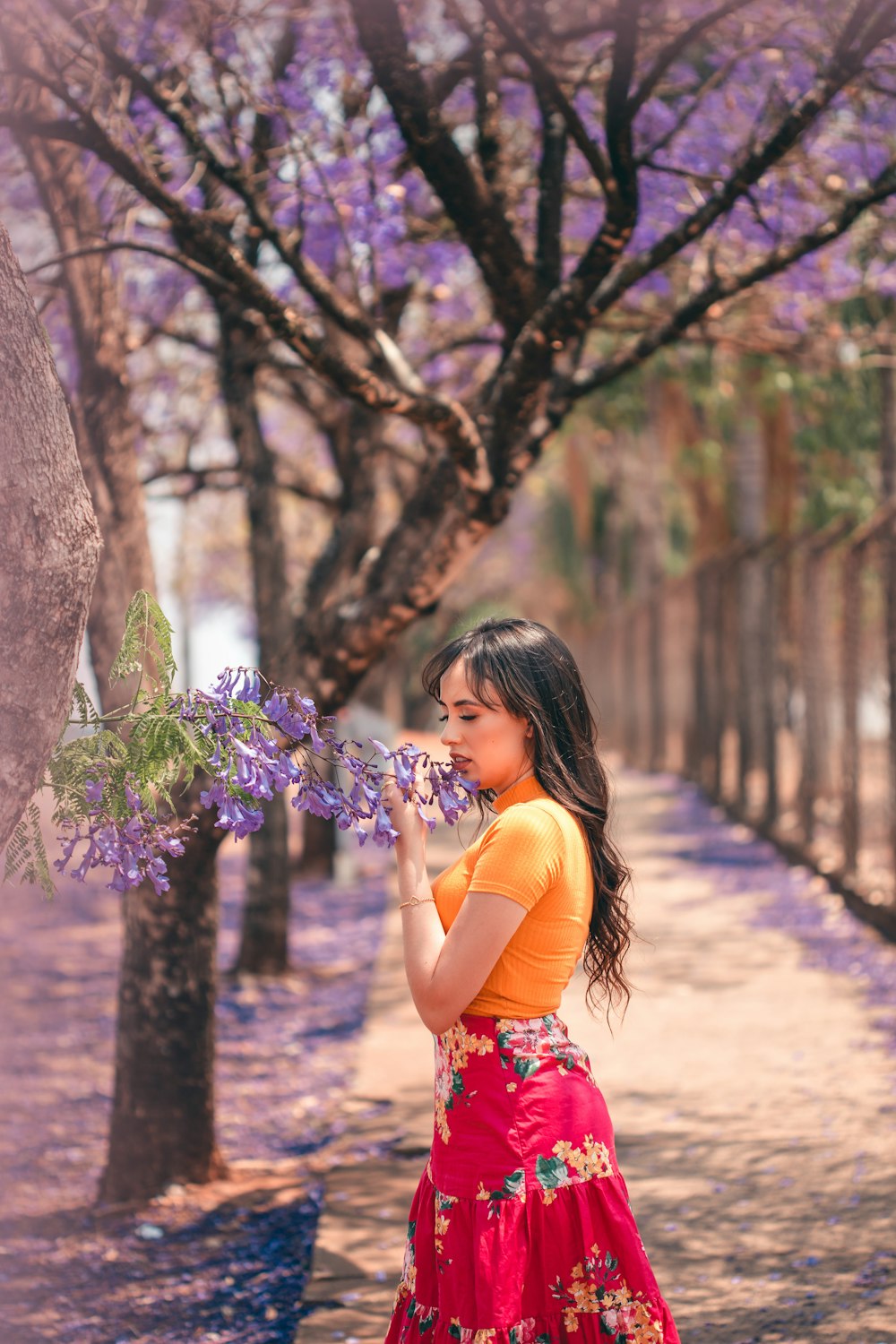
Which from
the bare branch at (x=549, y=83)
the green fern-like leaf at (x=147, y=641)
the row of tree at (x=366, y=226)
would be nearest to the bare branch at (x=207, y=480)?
the row of tree at (x=366, y=226)

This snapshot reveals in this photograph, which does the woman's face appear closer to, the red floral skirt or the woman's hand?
the woman's hand

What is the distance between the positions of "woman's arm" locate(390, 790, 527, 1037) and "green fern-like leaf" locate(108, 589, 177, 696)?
0.49m

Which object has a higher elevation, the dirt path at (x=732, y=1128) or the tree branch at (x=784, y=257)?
the tree branch at (x=784, y=257)

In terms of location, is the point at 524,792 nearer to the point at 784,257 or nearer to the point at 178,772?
the point at 178,772

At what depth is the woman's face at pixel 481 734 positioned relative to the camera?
2.66 m

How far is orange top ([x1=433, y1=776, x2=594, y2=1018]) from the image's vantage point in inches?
97.6

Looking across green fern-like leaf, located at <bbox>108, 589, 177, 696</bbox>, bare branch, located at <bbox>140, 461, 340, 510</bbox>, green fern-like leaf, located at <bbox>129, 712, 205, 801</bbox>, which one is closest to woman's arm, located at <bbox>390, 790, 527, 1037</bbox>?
green fern-like leaf, located at <bbox>129, 712, 205, 801</bbox>

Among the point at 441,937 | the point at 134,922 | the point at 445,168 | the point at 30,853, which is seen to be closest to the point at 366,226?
the point at 445,168

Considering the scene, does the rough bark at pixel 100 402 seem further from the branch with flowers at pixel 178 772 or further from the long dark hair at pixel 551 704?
the long dark hair at pixel 551 704

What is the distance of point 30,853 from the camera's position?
8.48ft

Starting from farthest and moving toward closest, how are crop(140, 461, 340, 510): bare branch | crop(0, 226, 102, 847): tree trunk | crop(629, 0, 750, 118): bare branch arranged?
1. crop(140, 461, 340, 510): bare branch
2. crop(629, 0, 750, 118): bare branch
3. crop(0, 226, 102, 847): tree trunk

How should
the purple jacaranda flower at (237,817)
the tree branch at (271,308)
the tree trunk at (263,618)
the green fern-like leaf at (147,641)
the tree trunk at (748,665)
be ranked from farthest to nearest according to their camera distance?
1. the tree trunk at (748,665)
2. the tree trunk at (263,618)
3. the tree branch at (271,308)
4. the green fern-like leaf at (147,641)
5. the purple jacaranda flower at (237,817)

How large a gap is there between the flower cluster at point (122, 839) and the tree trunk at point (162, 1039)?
2331mm

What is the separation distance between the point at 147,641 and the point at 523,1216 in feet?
4.13
